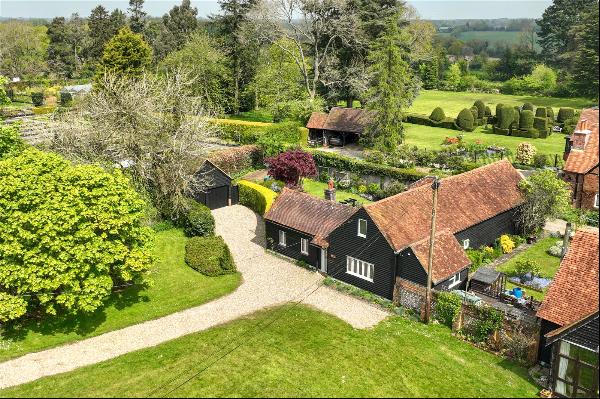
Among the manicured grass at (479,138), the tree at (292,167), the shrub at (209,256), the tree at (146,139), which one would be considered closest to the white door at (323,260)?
the shrub at (209,256)

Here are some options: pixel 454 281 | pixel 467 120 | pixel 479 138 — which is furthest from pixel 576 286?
pixel 467 120

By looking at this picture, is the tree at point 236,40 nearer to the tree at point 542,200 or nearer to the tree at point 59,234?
the tree at point 542,200

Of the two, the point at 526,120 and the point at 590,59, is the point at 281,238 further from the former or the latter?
the point at 526,120

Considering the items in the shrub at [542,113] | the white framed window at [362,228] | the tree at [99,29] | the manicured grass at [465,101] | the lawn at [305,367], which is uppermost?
the tree at [99,29]

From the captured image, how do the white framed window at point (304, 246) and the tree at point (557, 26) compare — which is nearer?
the white framed window at point (304, 246)

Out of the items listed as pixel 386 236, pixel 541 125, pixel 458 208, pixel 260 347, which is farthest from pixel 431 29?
pixel 260 347

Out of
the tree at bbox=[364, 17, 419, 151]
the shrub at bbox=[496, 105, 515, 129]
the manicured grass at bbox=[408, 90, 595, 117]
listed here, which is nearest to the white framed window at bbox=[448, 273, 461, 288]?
the tree at bbox=[364, 17, 419, 151]

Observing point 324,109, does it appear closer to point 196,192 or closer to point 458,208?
point 196,192
